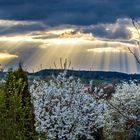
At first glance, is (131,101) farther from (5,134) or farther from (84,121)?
(5,134)

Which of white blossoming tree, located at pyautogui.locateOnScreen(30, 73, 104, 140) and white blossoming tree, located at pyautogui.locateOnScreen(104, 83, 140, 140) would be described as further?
white blossoming tree, located at pyautogui.locateOnScreen(104, 83, 140, 140)

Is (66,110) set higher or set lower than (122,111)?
higher

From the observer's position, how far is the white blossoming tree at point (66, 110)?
75.9 ft

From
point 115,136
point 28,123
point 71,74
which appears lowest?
point 115,136

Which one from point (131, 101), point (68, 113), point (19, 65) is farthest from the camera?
point (131, 101)

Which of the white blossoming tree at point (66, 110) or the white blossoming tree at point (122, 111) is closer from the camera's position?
the white blossoming tree at point (66, 110)

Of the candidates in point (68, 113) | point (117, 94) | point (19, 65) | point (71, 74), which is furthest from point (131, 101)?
point (19, 65)

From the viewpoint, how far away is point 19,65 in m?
19.5

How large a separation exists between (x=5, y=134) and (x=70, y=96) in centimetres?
1163

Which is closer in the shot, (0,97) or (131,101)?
(0,97)

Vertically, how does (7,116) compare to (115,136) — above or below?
above

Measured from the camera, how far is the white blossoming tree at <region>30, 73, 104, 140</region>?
23141mm

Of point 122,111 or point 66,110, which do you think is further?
point 122,111

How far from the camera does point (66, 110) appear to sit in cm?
2336
